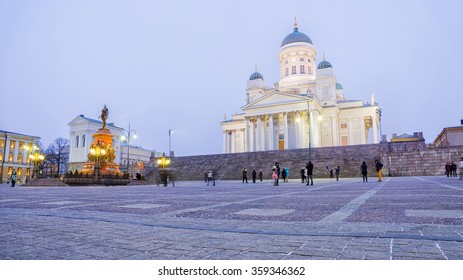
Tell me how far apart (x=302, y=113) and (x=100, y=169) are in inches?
1606

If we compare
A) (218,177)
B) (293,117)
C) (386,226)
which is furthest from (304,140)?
(386,226)

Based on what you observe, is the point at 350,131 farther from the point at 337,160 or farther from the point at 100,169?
the point at 100,169

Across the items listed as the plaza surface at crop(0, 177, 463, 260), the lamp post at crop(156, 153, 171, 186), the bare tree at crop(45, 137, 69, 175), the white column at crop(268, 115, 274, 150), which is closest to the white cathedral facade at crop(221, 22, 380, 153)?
the white column at crop(268, 115, 274, 150)

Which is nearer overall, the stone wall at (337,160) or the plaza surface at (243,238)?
the plaza surface at (243,238)

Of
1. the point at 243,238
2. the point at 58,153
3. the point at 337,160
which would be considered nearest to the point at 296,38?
the point at 337,160

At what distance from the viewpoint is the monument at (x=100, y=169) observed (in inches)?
1018

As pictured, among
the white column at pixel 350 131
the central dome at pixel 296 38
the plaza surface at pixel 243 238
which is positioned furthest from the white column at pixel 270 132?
the plaza surface at pixel 243 238

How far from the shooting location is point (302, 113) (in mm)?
59531

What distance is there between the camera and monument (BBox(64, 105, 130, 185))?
25.9m

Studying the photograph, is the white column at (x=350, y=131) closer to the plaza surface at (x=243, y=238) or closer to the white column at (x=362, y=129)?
the white column at (x=362, y=129)

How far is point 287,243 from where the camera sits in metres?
3.19

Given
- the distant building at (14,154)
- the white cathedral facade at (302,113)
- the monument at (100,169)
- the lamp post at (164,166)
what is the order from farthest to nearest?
the distant building at (14,154) < the white cathedral facade at (302,113) < the monument at (100,169) < the lamp post at (164,166)

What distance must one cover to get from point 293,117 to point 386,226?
60.1 m
